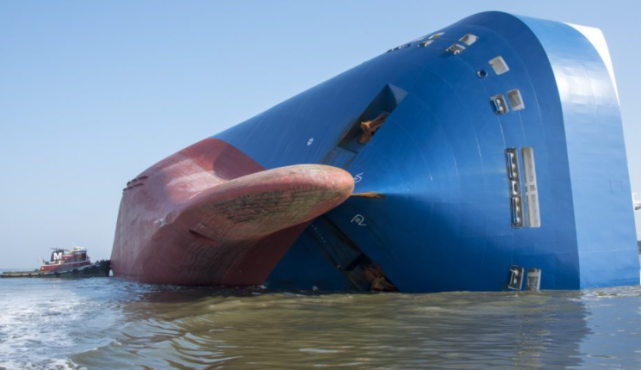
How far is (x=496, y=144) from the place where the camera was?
10039 millimetres

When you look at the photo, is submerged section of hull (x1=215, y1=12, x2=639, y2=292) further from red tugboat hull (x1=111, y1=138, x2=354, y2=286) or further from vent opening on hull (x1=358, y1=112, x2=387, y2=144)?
red tugboat hull (x1=111, y1=138, x2=354, y2=286)

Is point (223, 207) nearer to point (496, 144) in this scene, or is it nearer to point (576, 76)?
point (496, 144)

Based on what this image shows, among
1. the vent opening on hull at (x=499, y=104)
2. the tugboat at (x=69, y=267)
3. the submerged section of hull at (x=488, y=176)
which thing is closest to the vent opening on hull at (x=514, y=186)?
the submerged section of hull at (x=488, y=176)

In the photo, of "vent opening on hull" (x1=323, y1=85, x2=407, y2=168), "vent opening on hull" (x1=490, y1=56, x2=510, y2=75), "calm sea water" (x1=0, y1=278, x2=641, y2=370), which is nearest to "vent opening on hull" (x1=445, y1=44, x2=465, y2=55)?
"vent opening on hull" (x1=490, y1=56, x2=510, y2=75)

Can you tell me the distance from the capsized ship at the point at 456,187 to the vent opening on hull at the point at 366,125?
29 millimetres

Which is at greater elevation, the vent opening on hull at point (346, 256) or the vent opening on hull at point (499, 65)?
the vent opening on hull at point (499, 65)

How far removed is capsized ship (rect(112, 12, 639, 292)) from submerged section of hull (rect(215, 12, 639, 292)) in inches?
1.0

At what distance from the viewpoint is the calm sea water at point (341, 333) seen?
4250mm

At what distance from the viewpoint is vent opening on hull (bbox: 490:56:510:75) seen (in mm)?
10508

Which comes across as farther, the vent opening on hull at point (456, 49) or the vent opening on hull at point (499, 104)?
the vent opening on hull at point (456, 49)

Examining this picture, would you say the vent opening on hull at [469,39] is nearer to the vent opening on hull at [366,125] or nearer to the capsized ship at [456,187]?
the capsized ship at [456,187]

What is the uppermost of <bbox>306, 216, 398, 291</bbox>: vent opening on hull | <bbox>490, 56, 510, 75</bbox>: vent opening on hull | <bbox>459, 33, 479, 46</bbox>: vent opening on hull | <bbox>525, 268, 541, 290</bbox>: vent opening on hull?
<bbox>459, 33, 479, 46</bbox>: vent opening on hull

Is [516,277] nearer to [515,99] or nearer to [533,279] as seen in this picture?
[533,279]

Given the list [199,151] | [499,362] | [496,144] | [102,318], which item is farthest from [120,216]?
[499,362]
